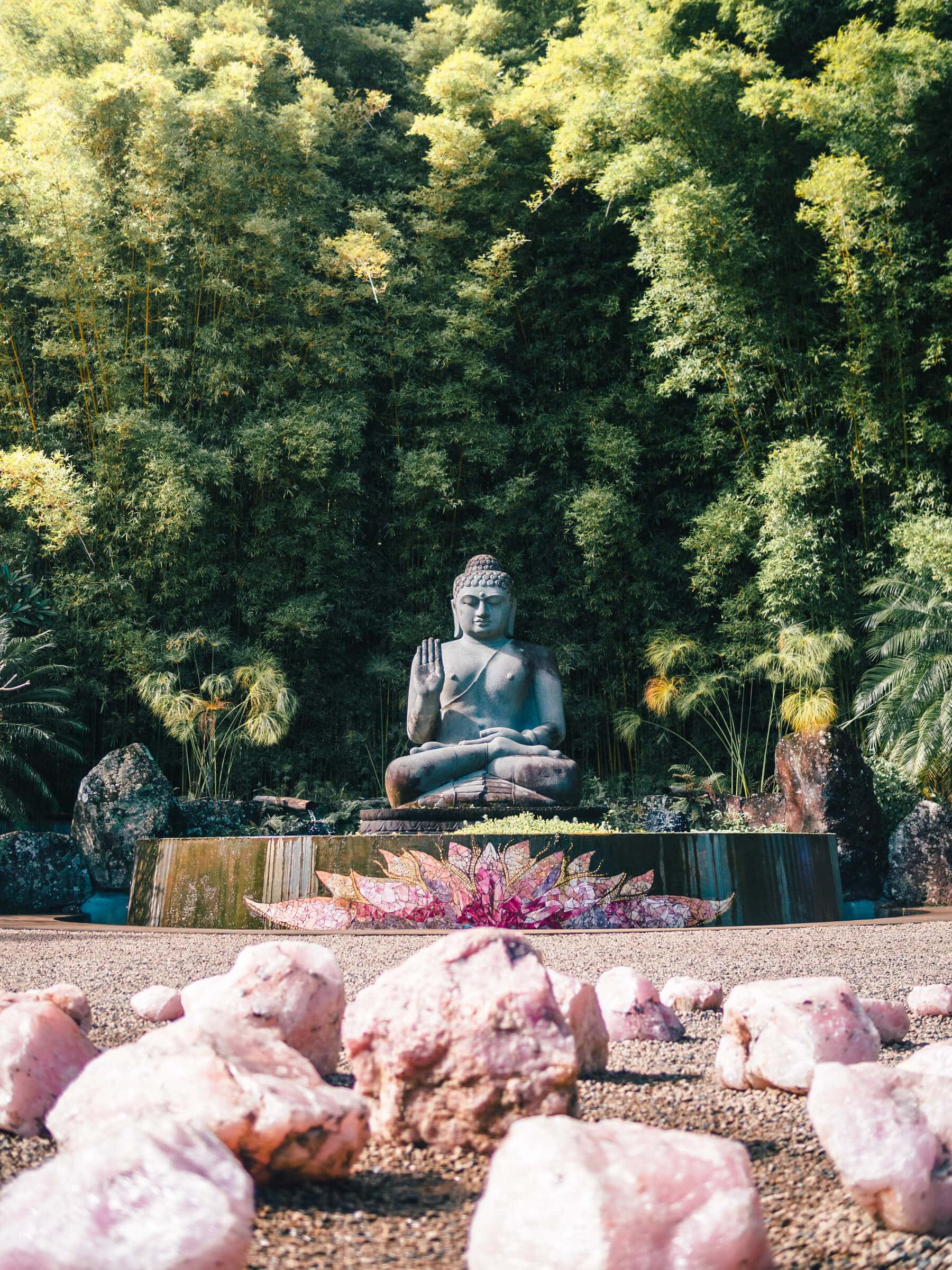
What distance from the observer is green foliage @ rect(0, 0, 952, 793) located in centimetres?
920

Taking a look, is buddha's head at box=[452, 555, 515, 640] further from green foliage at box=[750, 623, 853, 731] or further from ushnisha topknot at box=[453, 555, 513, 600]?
green foliage at box=[750, 623, 853, 731]

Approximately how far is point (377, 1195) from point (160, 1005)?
3.01 feet

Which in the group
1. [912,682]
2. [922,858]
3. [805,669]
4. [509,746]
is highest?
[805,669]

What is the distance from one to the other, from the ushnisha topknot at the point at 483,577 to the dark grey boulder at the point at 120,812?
2.82m

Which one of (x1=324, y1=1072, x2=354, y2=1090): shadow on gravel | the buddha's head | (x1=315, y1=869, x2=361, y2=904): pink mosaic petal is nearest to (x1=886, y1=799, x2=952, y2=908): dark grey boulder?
the buddha's head

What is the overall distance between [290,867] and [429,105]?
34.2ft

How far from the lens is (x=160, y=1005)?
1629mm

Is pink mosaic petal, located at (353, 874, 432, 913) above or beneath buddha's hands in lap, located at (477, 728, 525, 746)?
beneath

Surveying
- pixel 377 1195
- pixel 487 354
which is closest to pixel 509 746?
pixel 377 1195

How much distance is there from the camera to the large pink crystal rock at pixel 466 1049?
3.03 ft

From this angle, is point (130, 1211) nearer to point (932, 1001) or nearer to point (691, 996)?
point (691, 996)

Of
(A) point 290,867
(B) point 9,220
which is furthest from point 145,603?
(A) point 290,867

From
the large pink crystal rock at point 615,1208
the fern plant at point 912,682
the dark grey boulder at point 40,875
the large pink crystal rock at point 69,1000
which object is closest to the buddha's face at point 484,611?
the dark grey boulder at point 40,875

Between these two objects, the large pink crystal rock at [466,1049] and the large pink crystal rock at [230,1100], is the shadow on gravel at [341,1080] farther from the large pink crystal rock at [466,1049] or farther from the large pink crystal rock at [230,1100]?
the large pink crystal rock at [230,1100]
